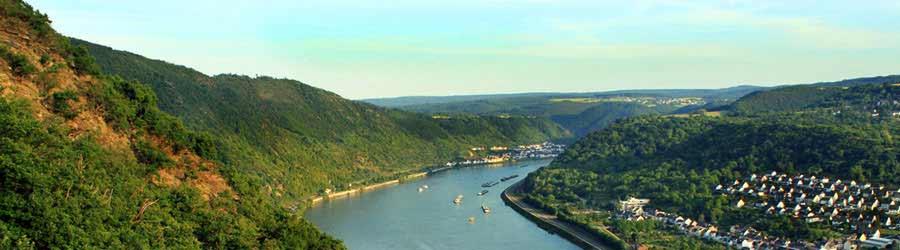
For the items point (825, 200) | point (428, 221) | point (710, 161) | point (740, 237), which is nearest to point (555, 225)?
point (428, 221)

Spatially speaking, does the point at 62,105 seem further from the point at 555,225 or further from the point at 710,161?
the point at 710,161

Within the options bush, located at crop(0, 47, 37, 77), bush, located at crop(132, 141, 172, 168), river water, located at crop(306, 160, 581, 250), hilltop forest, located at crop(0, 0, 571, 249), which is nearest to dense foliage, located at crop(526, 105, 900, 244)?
river water, located at crop(306, 160, 581, 250)

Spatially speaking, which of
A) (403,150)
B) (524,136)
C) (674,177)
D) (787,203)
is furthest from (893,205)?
(524,136)

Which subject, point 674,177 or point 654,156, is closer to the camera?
point 674,177

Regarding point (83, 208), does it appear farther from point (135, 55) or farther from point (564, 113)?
point (564, 113)

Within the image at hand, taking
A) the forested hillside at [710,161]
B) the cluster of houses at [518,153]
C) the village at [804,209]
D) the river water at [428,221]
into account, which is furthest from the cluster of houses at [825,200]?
the cluster of houses at [518,153]

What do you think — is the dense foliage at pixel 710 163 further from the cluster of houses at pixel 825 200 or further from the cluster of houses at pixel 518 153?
the cluster of houses at pixel 518 153

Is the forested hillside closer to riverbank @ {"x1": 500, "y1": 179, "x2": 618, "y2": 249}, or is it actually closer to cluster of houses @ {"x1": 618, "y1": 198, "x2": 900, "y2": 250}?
cluster of houses @ {"x1": 618, "y1": 198, "x2": 900, "y2": 250}
